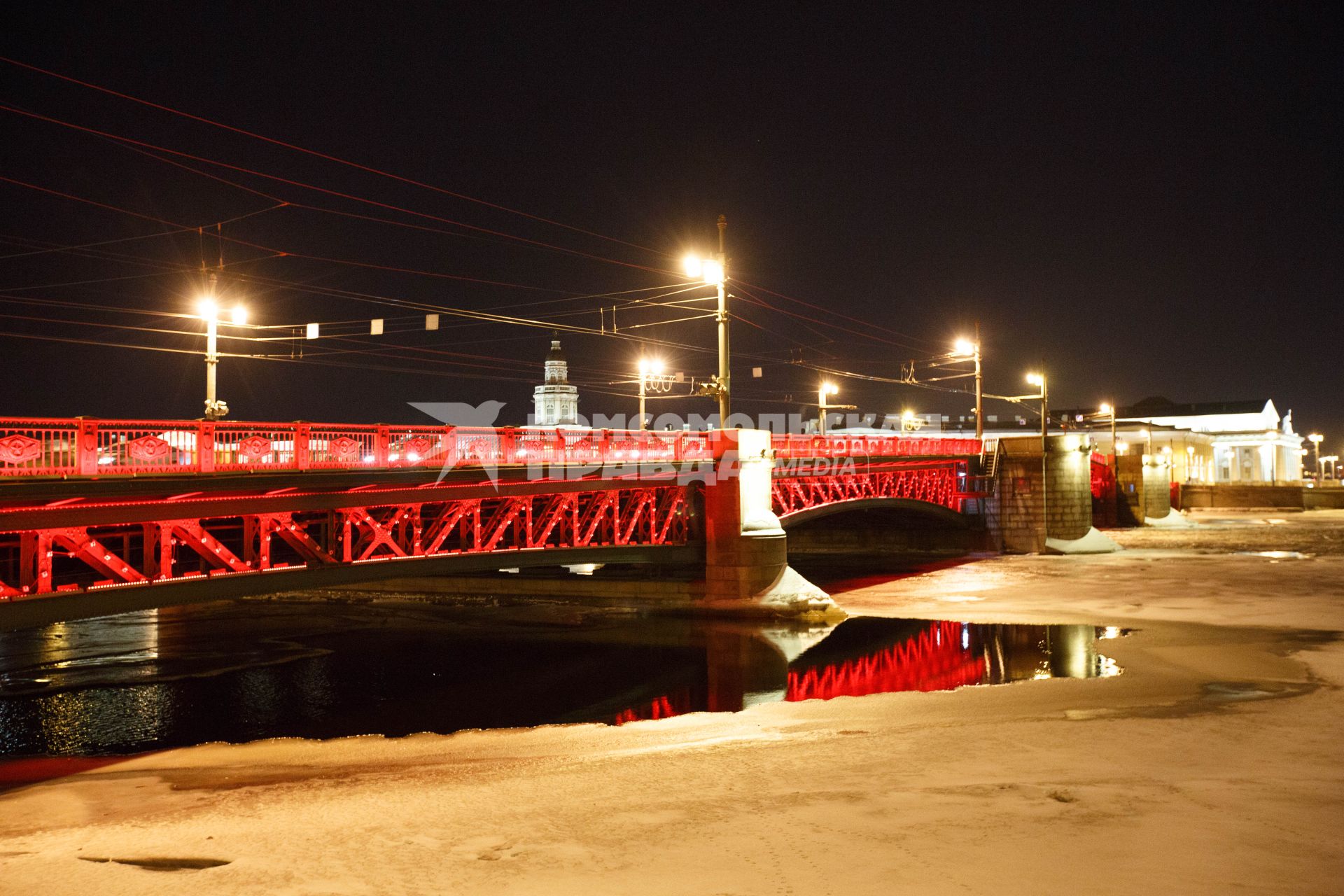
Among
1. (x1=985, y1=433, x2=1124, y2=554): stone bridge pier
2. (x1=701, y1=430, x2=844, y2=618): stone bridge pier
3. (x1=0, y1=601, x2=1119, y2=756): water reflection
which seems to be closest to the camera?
(x1=0, y1=601, x2=1119, y2=756): water reflection

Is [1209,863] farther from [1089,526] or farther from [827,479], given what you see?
[1089,526]

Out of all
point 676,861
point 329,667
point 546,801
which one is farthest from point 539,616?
point 676,861

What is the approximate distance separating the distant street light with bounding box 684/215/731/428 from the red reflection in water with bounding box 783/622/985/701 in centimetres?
731

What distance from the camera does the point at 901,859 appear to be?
754 cm

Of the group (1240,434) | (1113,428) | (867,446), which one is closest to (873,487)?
(867,446)

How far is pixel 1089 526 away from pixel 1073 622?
81.0 ft

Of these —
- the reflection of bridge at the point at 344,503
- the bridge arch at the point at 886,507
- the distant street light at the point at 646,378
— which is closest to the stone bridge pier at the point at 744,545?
the reflection of bridge at the point at 344,503

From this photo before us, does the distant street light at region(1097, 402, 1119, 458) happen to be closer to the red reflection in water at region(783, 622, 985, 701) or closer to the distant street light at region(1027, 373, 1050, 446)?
the distant street light at region(1027, 373, 1050, 446)

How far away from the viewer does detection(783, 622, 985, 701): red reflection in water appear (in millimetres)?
18906

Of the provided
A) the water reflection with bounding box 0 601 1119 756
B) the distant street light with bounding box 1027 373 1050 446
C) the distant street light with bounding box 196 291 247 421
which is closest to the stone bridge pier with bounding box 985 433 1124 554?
the distant street light with bounding box 1027 373 1050 446

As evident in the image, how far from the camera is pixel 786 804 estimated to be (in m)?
9.27

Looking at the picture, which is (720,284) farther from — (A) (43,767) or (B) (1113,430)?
(B) (1113,430)

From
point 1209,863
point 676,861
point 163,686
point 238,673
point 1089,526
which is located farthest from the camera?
point 1089,526

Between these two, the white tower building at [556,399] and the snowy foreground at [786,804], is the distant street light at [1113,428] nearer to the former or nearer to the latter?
the snowy foreground at [786,804]
